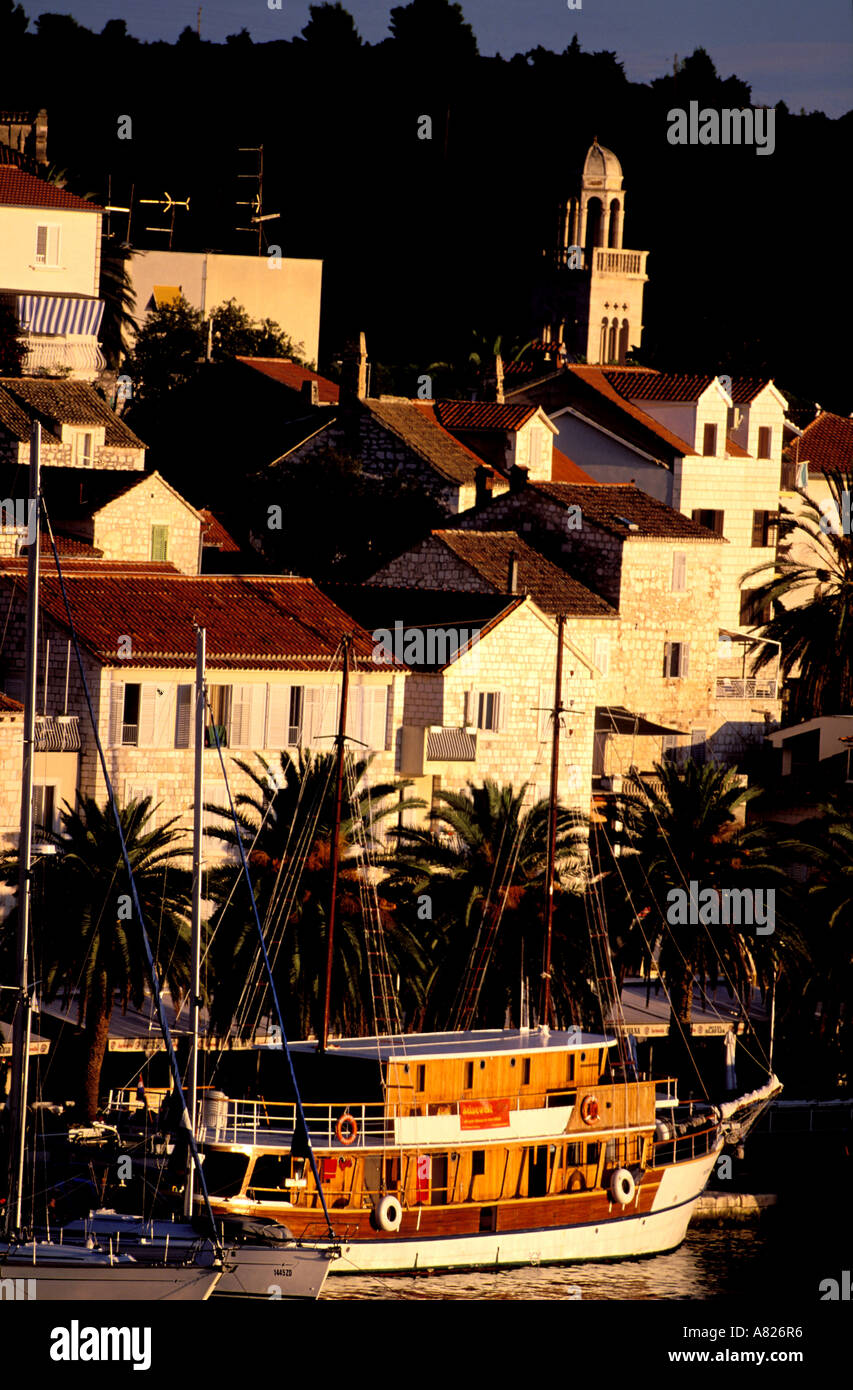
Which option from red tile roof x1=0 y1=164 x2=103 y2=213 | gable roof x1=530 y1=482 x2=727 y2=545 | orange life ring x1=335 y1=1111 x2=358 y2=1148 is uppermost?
red tile roof x1=0 y1=164 x2=103 y2=213

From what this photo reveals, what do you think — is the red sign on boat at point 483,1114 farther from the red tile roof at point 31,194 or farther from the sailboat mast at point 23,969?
the red tile roof at point 31,194

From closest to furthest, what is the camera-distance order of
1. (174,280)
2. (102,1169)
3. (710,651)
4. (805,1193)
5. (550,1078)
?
(102,1169) < (550,1078) < (805,1193) < (710,651) < (174,280)

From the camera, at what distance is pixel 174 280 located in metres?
121

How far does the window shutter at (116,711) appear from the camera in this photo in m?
67.6

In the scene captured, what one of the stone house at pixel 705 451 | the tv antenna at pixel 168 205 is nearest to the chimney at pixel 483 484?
the stone house at pixel 705 451

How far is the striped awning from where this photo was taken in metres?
102

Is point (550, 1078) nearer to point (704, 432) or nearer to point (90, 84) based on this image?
point (704, 432)

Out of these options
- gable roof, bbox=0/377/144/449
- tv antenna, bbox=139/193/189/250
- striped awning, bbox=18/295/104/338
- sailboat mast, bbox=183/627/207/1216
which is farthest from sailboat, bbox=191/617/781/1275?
tv antenna, bbox=139/193/189/250

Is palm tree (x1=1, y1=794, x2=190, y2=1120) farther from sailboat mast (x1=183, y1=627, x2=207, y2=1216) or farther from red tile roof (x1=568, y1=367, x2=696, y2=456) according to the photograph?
red tile roof (x1=568, y1=367, x2=696, y2=456)

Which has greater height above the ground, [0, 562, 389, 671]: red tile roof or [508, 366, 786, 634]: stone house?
[508, 366, 786, 634]: stone house

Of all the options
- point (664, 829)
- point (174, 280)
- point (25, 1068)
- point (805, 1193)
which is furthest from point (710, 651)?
point (25, 1068)

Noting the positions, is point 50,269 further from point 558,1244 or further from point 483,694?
point 558,1244

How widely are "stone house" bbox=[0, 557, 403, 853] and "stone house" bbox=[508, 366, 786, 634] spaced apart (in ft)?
85.1

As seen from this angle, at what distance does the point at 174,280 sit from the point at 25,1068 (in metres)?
81.1
